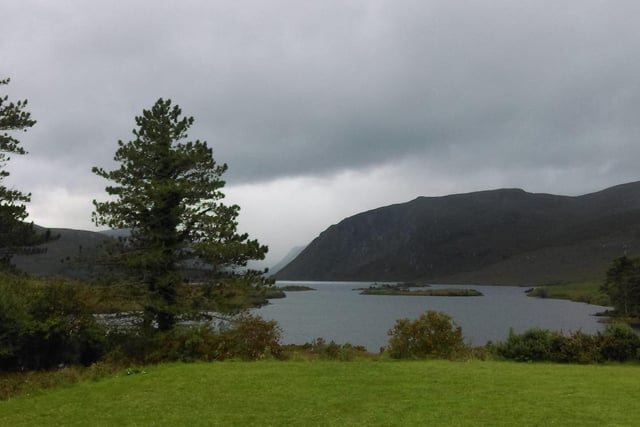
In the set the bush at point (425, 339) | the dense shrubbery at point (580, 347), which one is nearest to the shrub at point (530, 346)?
the dense shrubbery at point (580, 347)

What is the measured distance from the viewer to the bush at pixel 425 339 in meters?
25.0

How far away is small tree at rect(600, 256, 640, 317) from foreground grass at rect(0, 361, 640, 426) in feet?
280

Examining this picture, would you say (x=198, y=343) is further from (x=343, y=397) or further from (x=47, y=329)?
(x=343, y=397)

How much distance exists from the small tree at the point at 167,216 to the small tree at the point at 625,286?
285 feet

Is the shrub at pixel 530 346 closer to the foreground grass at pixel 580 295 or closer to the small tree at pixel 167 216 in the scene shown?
the small tree at pixel 167 216

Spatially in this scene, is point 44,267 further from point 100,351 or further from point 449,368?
point 449,368

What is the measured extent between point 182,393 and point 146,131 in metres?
18.6

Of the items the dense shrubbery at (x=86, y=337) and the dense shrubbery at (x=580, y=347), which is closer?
the dense shrubbery at (x=580, y=347)

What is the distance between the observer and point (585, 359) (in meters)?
21.9

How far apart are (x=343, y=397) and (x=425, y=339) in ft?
41.1

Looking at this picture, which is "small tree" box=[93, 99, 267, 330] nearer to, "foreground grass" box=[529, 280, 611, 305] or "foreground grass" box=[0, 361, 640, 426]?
"foreground grass" box=[0, 361, 640, 426]

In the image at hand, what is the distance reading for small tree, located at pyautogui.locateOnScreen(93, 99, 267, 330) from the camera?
27.1 meters

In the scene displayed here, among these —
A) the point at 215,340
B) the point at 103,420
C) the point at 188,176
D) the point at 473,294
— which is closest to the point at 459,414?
the point at 103,420

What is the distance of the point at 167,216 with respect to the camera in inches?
1089
